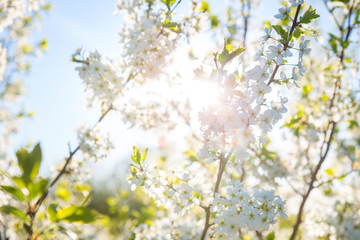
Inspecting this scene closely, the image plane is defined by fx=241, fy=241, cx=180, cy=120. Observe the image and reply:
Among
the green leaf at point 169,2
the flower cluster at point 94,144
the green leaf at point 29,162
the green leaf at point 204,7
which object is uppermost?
the green leaf at point 204,7

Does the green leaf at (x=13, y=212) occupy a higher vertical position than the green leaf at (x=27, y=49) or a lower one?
lower

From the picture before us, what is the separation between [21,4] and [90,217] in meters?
3.93

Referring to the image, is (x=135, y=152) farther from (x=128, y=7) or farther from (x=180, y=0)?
(x=128, y=7)

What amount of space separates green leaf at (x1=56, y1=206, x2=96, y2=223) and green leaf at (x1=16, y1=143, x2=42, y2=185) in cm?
19

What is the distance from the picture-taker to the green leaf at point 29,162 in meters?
0.81

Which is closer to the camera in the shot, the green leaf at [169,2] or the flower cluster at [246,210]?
the flower cluster at [246,210]

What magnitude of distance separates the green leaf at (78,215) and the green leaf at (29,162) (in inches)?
7.6

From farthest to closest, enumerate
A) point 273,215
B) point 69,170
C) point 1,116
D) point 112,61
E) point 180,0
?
point 1,116, point 69,170, point 112,61, point 180,0, point 273,215

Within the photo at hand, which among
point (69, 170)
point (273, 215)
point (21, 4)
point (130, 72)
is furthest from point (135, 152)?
point (21, 4)

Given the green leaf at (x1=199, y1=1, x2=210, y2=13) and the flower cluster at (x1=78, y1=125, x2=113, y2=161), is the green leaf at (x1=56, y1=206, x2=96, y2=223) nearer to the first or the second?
the flower cluster at (x1=78, y1=125, x2=113, y2=161)

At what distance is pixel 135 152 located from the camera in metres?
1.64

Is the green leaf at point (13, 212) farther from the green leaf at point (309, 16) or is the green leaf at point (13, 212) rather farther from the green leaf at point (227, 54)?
the green leaf at point (309, 16)

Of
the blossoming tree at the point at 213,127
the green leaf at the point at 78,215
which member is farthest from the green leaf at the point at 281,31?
the green leaf at the point at 78,215

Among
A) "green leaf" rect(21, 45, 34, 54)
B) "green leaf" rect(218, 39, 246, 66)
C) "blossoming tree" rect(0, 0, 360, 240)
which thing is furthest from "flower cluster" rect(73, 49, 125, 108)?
"green leaf" rect(21, 45, 34, 54)
